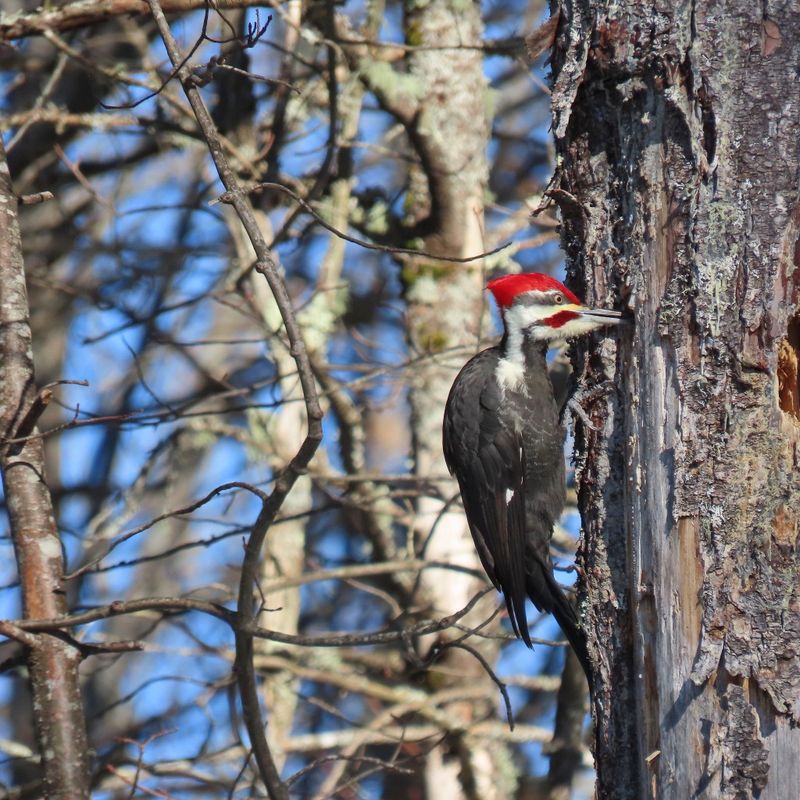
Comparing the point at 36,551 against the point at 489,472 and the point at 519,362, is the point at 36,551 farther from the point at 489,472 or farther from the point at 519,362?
the point at 519,362

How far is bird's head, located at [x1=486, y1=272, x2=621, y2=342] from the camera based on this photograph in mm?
2557

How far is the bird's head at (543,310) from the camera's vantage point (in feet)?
Result: 8.39

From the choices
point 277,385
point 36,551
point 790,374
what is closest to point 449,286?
point 277,385

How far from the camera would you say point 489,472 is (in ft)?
11.3

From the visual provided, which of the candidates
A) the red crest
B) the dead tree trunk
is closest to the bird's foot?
the dead tree trunk

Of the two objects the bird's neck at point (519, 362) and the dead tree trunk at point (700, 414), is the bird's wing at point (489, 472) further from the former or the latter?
the dead tree trunk at point (700, 414)

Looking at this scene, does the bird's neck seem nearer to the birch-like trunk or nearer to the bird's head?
the bird's head

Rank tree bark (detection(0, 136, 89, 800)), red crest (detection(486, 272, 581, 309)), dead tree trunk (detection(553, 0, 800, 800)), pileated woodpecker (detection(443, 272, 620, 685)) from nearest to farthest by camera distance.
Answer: dead tree trunk (detection(553, 0, 800, 800)) < tree bark (detection(0, 136, 89, 800)) < red crest (detection(486, 272, 581, 309)) < pileated woodpecker (detection(443, 272, 620, 685))

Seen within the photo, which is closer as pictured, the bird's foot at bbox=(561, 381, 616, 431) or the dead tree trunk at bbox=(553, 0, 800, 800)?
the dead tree trunk at bbox=(553, 0, 800, 800)

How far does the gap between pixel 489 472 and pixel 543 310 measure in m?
0.62

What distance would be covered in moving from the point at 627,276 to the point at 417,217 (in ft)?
10.1

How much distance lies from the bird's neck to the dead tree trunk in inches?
38.2

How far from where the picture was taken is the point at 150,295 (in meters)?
5.71

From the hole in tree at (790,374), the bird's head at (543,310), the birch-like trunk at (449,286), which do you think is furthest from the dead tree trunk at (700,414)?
the birch-like trunk at (449,286)
